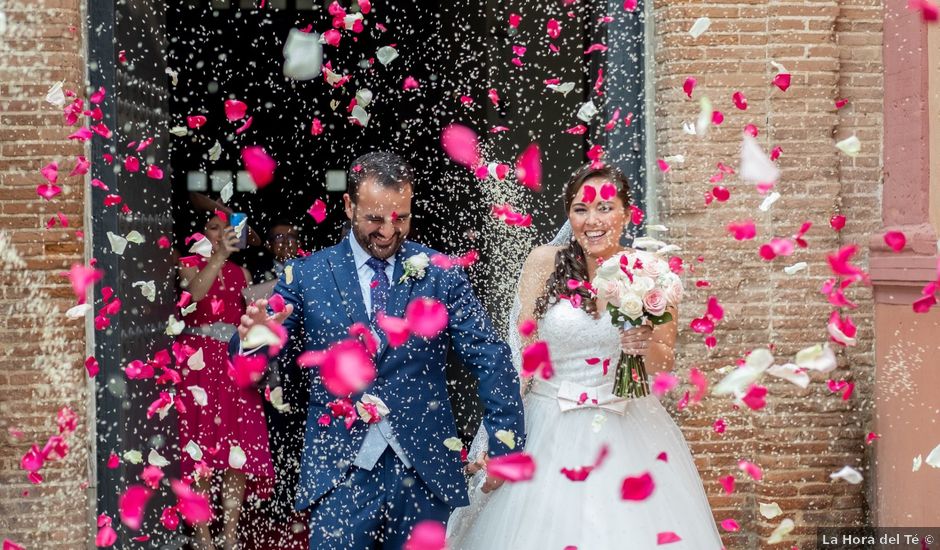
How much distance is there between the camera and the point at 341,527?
3619 mm

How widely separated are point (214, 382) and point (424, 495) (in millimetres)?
2476

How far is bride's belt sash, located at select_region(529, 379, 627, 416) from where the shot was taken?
13.8 ft

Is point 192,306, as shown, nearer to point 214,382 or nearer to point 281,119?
point 214,382

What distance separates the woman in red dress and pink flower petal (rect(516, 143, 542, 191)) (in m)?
3.01

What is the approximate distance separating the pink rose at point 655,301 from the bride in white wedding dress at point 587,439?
15 centimetres

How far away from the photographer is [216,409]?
19.3ft

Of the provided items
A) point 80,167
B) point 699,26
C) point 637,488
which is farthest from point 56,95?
point 637,488

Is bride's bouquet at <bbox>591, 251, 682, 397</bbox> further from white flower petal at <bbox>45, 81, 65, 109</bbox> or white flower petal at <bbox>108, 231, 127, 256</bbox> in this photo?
white flower petal at <bbox>45, 81, 65, 109</bbox>

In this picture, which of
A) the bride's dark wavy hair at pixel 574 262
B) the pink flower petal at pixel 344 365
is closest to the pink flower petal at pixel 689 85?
the bride's dark wavy hair at pixel 574 262

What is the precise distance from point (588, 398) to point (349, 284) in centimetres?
107

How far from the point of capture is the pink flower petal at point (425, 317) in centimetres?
369

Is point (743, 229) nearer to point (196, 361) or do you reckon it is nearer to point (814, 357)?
point (814, 357)

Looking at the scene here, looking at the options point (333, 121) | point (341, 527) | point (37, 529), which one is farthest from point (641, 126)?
point (333, 121)

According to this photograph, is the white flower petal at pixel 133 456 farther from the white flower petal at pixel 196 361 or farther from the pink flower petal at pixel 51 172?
the pink flower petal at pixel 51 172
